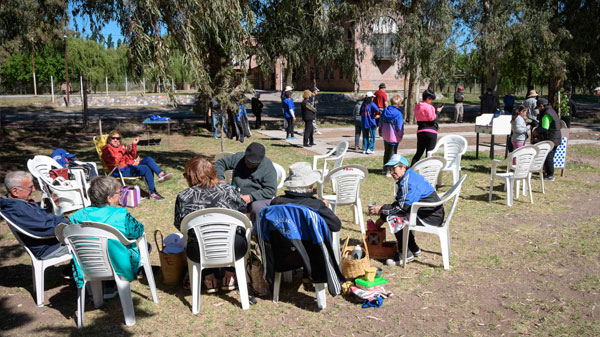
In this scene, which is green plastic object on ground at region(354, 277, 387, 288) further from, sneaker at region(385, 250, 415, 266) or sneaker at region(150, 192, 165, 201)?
sneaker at region(150, 192, 165, 201)

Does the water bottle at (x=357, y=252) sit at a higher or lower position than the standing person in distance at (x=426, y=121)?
lower

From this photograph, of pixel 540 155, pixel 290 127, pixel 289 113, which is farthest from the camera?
pixel 290 127

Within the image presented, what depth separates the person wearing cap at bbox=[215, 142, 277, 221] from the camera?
5.37m

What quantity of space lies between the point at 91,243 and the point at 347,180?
336cm

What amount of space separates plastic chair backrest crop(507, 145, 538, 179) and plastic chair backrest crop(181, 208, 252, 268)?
5.32 m

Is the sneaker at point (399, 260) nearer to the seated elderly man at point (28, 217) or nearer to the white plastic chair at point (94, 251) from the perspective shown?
the white plastic chair at point (94, 251)

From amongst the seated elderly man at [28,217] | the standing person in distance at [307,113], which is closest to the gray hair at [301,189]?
the seated elderly man at [28,217]

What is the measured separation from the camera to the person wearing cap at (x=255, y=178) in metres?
5.37

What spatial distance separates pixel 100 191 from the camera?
4184 millimetres

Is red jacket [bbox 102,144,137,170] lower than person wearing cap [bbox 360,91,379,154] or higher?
lower

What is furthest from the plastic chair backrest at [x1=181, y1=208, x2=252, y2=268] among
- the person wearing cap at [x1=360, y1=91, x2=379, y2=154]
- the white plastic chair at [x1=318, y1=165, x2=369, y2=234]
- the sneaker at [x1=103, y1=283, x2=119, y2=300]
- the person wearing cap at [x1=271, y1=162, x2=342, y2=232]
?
the person wearing cap at [x1=360, y1=91, x2=379, y2=154]

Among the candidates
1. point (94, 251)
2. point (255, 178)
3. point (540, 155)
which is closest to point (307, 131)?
point (540, 155)

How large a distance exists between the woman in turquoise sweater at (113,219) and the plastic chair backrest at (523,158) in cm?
608

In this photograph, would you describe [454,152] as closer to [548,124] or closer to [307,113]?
[548,124]
